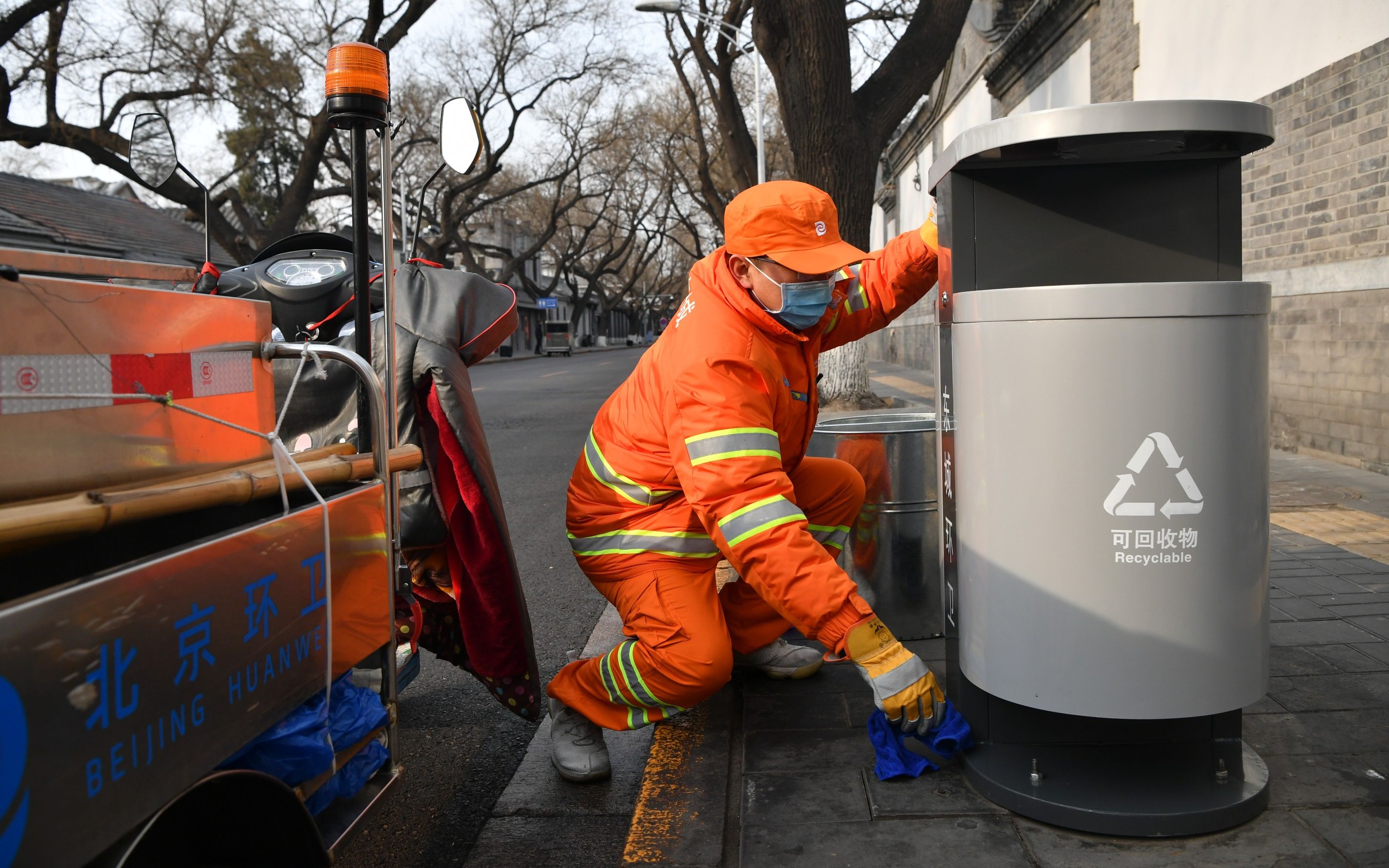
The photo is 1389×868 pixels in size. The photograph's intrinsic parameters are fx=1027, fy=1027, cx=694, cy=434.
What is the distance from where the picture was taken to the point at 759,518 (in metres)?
Answer: 2.52

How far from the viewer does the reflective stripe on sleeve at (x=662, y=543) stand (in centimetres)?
295

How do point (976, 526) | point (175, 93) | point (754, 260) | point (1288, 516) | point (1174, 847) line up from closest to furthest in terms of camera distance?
point (1174, 847) < point (976, 526) < point (754, 260) < point (1288, 516) < point (175, 93)

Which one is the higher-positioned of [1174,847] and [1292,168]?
[1292,168]

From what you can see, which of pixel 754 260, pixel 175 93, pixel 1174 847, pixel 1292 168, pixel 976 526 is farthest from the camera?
pixel 175 93

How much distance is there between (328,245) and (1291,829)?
3177mm

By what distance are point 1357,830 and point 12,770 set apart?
2555mm

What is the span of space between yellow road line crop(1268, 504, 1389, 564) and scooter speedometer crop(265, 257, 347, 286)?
4273 mm

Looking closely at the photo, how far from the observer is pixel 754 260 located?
2826mm

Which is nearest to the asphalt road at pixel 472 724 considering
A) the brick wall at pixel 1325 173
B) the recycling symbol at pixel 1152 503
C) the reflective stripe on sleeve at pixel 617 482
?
the reflective stripe on sleeve at pixel 617 482

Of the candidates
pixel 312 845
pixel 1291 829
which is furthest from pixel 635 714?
pixel 1291 829

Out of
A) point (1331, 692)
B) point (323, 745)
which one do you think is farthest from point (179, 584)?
point (1331, 692)

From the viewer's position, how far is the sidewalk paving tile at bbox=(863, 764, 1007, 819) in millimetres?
2479

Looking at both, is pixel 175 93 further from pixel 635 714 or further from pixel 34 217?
pixel 635 714

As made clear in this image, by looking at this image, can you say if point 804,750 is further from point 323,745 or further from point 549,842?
point 323,745
